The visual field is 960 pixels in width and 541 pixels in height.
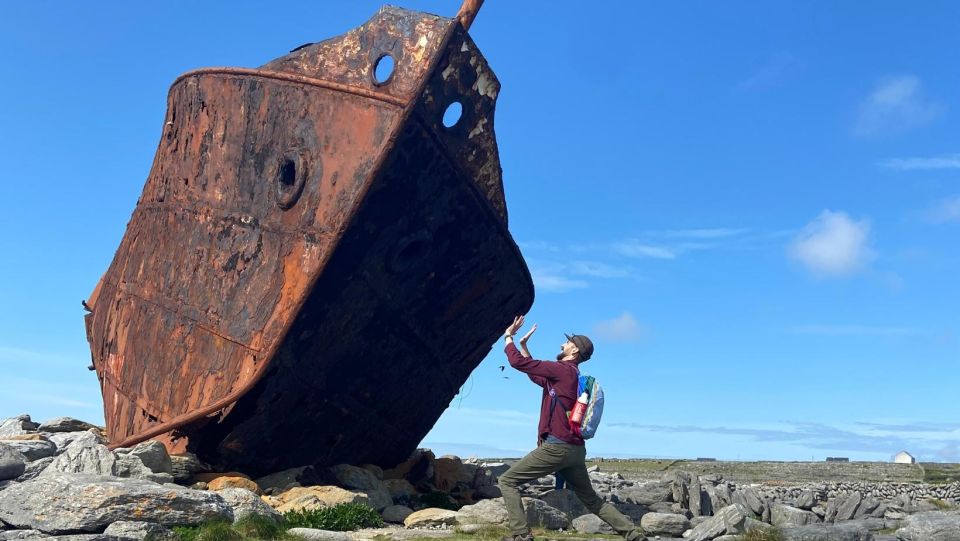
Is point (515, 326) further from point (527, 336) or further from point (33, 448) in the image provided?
point (33, 448)

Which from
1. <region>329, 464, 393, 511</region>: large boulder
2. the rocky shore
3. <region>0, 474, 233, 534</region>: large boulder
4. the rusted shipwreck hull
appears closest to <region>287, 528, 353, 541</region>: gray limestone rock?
the rocky shore

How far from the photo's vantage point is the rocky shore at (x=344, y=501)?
5.59 metres

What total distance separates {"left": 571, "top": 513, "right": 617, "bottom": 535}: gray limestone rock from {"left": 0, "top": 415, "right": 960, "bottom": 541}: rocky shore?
0.01m

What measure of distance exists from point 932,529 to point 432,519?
3615 millimetres

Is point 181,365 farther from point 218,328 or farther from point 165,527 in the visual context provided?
point 165,527

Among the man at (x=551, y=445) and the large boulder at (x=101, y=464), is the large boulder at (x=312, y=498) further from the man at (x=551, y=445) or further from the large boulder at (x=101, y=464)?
the man at (x=551, y=445)

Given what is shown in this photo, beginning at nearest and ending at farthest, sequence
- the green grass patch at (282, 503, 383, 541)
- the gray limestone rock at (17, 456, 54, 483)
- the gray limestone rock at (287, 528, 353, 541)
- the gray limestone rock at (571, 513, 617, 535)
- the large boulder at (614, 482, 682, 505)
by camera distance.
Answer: the gray limestone rock at (287, 528, 353, 541), the green grass patch at (282, 503, 383, 541), the gray limestone rock at (571, 513, 617, 535), the gray limestone rock at (17, 456, 54, 483), the large boulder at (614, 482, 682, 505)

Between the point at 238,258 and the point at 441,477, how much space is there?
424cm

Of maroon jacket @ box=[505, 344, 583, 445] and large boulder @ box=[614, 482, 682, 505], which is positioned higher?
maroon jacket @ box=[505, 344, 583, 445]

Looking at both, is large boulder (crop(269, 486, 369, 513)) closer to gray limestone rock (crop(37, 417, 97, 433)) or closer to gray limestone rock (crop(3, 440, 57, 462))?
gray limestone rock (crop(3, 440, 57, 462))

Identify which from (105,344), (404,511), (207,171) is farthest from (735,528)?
(105,344)

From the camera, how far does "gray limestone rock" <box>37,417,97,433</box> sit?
12.7 m

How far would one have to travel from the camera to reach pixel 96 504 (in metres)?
5.51

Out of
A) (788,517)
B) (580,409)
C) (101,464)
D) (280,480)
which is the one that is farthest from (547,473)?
(788,517)
